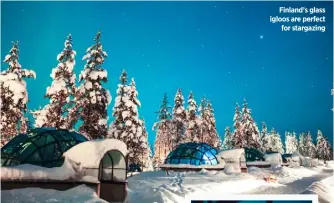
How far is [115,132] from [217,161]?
381 inches

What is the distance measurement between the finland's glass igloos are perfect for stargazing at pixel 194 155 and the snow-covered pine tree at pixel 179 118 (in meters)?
15.3

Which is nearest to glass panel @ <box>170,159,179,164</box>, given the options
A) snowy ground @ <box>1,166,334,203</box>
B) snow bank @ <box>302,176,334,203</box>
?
snowy ground @ <box>1,166,334,203</box>

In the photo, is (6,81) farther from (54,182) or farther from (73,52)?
(54,182)

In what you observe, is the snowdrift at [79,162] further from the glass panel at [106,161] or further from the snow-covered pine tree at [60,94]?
the snow-covered pine tree at [60,94]

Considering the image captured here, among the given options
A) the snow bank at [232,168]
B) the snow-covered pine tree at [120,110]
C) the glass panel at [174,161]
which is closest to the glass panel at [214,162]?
the snow bank at [232,168]

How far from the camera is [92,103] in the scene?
2467 cm

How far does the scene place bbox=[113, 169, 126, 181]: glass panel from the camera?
14227mm

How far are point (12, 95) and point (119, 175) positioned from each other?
39.0 ft

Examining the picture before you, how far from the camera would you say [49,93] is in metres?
24.1

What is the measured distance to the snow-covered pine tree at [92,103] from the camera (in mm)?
24484

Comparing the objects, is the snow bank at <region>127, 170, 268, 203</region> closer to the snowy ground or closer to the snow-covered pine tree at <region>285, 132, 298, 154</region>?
the snowy ground

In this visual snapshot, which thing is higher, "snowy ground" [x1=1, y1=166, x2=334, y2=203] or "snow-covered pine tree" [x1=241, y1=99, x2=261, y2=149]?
"snow-covered pine tree" [x1=241, y1=99, x2=261, y2=149]

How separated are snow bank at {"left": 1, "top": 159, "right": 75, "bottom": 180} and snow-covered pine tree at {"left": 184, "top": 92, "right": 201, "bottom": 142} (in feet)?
109

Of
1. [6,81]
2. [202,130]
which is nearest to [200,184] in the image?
[6,81]
